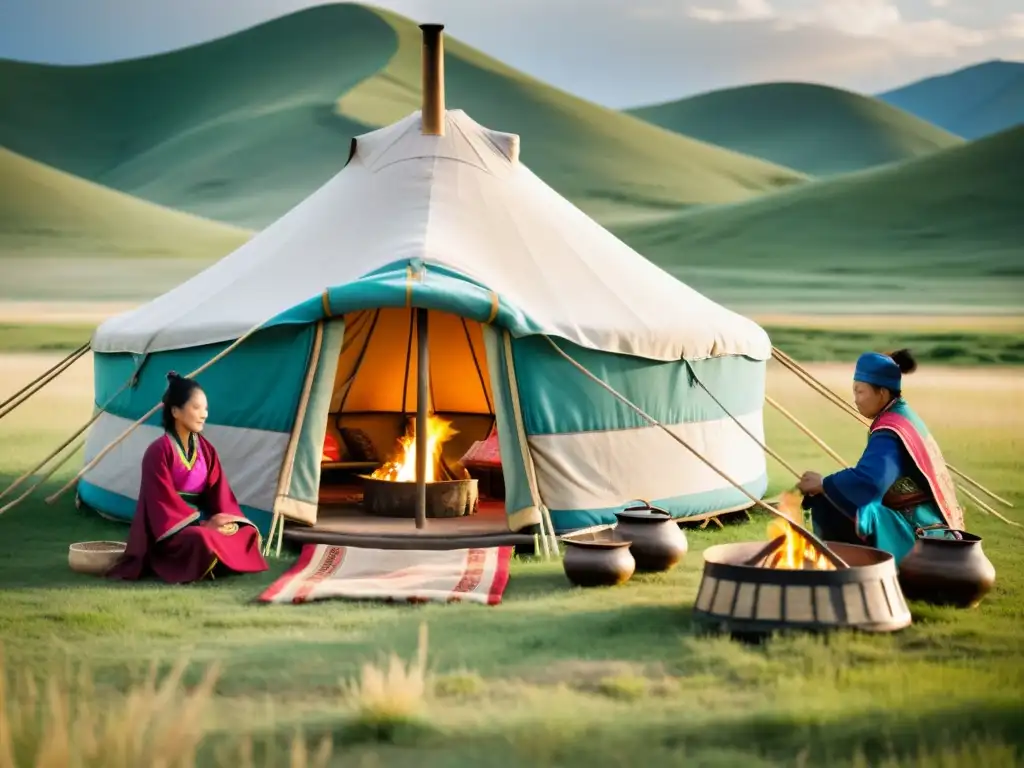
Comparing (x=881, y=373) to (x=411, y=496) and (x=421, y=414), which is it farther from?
(x=411, y=496)

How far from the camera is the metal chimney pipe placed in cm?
790

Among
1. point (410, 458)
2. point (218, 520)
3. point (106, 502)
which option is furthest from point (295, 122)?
point (218, 520)

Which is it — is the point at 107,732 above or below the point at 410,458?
below

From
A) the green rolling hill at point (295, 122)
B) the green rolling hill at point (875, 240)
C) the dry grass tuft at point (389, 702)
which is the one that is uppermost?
the green rolling hill at point (295, 122)

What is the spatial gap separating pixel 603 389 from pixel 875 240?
158 feet

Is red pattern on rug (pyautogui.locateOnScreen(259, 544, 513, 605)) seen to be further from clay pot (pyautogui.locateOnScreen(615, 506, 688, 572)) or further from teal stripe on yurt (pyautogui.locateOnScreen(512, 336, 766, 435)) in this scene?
teal stripe on yurt (pyautogui.locateOnScreen(512, 336, 766, 435))

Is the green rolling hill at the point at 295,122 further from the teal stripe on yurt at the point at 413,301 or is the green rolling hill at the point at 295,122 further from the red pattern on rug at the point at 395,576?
the red pattern on rug at the point at 395,576

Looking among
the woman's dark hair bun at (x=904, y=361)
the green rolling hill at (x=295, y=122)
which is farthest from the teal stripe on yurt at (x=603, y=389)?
the green rolling hill at (x=295, y=122)

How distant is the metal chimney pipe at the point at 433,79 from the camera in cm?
790

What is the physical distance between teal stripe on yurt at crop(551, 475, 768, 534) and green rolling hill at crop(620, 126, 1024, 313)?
34.6 metres

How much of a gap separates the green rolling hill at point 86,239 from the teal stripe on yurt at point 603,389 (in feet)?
140

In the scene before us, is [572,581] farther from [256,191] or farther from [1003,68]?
[1003,68]

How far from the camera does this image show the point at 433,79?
26.1 feet

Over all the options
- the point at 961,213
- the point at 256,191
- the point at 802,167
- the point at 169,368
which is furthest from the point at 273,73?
the point at 169,368
